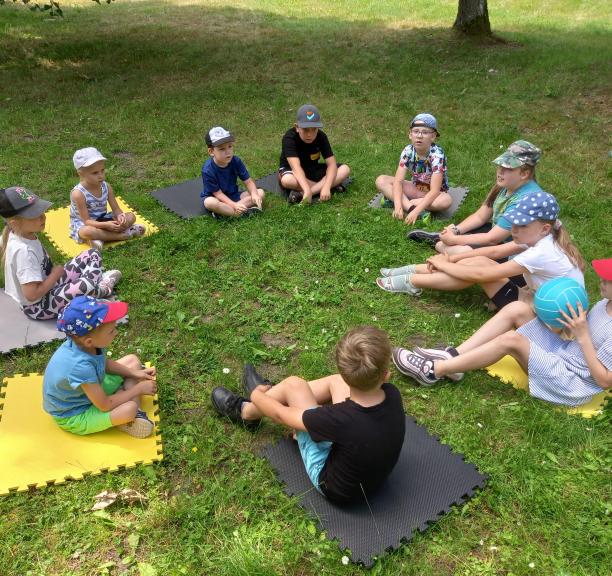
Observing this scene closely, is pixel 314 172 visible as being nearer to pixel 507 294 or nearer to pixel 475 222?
pixel 475 222

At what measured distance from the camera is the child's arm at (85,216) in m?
6.03

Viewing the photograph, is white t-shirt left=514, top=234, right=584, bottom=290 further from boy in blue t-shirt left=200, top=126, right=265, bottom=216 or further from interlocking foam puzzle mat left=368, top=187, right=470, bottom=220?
boy in blue t-shirt left=200, top=126, right=265, bottom=216

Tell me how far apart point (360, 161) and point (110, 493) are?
20.3ft

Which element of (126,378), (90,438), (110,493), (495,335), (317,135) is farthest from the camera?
(317,135)

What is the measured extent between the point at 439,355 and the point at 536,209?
→ 4.56 ft

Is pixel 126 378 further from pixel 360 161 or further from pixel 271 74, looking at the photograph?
pixel 271 74

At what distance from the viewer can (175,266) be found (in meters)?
5.95

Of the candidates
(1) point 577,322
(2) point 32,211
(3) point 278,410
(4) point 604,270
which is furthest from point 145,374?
(4) point 604,270

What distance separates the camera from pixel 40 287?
15.8ft

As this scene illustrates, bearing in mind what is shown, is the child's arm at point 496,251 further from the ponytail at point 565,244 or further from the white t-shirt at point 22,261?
the white t-shirt at point 22,261

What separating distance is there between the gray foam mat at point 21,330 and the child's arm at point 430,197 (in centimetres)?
351

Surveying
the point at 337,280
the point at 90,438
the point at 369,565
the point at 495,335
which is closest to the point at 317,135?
the point at 337,280

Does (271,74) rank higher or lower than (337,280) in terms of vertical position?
higher

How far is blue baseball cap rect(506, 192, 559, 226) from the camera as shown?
430cm
